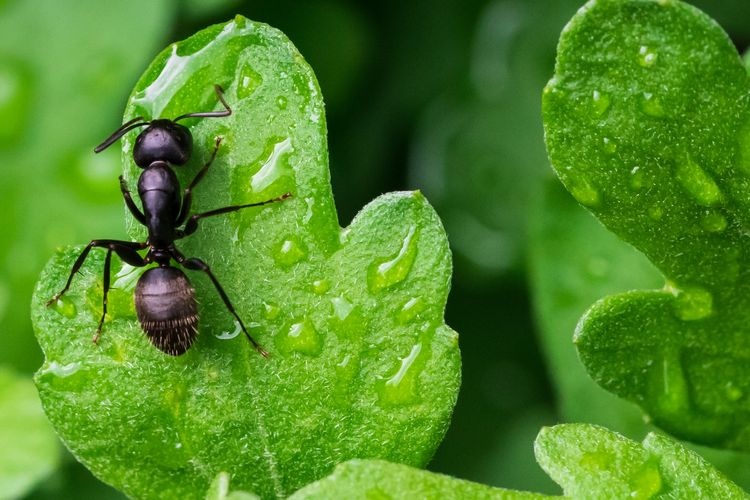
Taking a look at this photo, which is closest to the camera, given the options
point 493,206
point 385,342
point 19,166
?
point 385,342

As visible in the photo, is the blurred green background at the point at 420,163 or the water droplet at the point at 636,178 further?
the blurred green background at the point at 420,163

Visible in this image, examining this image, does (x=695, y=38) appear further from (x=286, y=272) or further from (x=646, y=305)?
(x=286, y=272)

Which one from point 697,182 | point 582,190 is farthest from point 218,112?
point 697,182

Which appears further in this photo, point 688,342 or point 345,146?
point 345,146

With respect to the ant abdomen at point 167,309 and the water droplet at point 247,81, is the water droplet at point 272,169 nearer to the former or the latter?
the water droplet at point 247,81

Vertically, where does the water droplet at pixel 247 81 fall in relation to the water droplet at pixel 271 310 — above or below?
above

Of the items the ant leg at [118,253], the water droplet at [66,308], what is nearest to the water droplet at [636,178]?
the ant leg at [118,253]

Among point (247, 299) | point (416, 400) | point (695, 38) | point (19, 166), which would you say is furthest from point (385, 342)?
point (19, 166)
